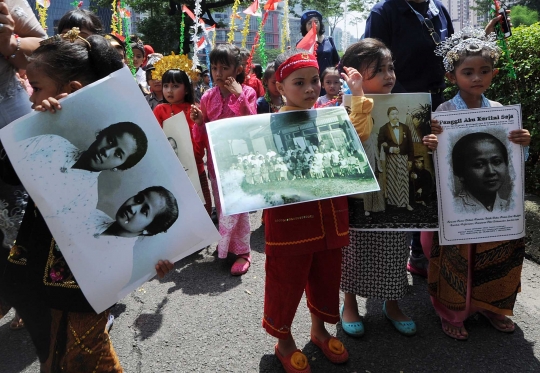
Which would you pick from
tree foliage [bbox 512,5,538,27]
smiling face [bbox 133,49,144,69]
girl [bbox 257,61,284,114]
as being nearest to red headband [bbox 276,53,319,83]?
girl [bbox 257,61,284,114]

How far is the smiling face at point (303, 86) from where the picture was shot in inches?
75.2

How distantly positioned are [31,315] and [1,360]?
96 centimetres

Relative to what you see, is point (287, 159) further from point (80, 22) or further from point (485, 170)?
point (80, 22)

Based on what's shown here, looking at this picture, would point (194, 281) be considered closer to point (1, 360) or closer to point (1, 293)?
point (1, 360)

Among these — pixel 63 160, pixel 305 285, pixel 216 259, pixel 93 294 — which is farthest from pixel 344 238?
pixel 216 259

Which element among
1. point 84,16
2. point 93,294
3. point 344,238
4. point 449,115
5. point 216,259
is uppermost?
point 84,16

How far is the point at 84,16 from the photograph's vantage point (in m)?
2.69

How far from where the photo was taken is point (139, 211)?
1.49 metres

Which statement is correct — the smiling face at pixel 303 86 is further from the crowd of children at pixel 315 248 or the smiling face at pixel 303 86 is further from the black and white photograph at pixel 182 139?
the black and white photograph at pixel 182 139

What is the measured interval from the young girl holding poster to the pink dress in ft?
4.34

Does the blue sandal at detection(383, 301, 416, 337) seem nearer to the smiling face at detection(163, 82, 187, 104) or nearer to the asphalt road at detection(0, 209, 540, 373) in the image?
the asphalt road at detection(0, 209, 540, 373)

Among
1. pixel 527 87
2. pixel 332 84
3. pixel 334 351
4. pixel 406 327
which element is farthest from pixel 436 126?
pixel 527 87

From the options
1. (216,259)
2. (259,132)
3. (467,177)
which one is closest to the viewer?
(259,132)

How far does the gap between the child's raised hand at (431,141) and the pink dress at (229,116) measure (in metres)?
1.29
